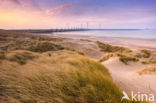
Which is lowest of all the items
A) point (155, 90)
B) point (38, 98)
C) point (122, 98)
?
point (155, 90)

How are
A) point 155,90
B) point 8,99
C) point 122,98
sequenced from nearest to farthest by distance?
point 8,99
point 122,98
point 155,90

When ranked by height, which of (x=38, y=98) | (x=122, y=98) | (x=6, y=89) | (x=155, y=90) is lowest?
(x=155, y=90)

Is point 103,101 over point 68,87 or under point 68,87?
under

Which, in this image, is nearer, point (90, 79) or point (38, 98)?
point (38, 98)

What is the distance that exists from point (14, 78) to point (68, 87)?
1.16m

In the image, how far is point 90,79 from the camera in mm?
2293

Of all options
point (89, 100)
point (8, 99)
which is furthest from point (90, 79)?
point (8, 99)

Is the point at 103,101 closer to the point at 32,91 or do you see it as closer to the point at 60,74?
the point at 60,74

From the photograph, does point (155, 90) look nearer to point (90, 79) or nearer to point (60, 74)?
point (90, 79)

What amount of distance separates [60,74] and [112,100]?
1284 millimetres

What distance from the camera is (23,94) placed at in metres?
1.64

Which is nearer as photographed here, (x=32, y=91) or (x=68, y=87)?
(x=32, y=91)

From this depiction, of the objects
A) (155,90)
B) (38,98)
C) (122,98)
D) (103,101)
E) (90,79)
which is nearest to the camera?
(38,98)

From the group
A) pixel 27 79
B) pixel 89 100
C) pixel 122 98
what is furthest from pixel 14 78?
pixel 122 98
